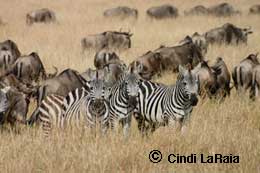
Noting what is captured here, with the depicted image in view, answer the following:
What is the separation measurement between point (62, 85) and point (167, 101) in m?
2.64

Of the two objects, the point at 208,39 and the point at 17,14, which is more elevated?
the point at 17,14

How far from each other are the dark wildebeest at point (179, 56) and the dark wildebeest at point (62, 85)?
4.37 metres

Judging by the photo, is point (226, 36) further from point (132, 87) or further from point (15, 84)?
point (132, 87)

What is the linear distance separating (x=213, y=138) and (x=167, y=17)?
21048mm

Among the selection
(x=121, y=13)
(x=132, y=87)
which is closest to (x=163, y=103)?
(x=132, y=87)

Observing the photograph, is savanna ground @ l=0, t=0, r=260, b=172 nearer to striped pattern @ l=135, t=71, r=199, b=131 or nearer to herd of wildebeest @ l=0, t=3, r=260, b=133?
striped pattern @ l=135, t=71, r=199, b=131

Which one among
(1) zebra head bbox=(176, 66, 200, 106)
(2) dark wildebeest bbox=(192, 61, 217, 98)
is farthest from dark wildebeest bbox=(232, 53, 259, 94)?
(1) zebra head bbox=(176, 66, 200, 106)

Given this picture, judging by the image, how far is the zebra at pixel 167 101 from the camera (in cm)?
737

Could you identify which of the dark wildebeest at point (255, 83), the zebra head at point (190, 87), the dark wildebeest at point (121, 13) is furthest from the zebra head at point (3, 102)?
the dark wildebeest at point (121, 13)

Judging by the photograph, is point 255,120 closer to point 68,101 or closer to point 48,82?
point 68,101

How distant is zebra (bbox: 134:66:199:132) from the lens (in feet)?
24.2

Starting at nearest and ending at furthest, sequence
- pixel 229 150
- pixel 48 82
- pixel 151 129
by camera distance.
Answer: pixel 229 150 → pixel 151 129 → pixel 48 82

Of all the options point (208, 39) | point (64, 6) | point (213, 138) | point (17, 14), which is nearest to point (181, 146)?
point (213, 138)

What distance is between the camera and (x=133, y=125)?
8.44 m
